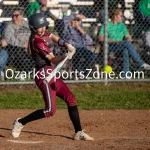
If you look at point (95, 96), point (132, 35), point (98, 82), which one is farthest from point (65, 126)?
point (132, 35)

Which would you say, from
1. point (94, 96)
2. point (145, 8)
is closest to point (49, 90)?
point (94, 96)

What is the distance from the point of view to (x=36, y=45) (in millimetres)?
7609

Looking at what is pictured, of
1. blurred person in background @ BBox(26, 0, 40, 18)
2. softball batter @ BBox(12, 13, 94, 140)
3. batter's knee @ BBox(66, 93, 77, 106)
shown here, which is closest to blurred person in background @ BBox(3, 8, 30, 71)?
blurred person in background @ BBox(26, 0, 40, 18)

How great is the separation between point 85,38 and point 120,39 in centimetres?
82

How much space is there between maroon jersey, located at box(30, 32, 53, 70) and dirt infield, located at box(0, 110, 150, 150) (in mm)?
1067

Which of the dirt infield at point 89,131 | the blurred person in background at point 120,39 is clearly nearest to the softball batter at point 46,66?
the dirt infield at point 89,131

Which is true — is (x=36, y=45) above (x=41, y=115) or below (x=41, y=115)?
above

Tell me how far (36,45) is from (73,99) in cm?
92

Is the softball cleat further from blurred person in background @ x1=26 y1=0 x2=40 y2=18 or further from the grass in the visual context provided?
blurred person in background @ x1=26 y1=0 x2=40 y2=18

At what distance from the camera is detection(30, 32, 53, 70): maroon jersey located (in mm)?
7582

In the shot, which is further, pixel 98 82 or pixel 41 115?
pixel 98 82

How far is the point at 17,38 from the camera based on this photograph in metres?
12.3

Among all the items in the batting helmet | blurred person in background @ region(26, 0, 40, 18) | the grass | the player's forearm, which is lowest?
the grass

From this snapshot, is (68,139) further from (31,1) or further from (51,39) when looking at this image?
(31,1)
